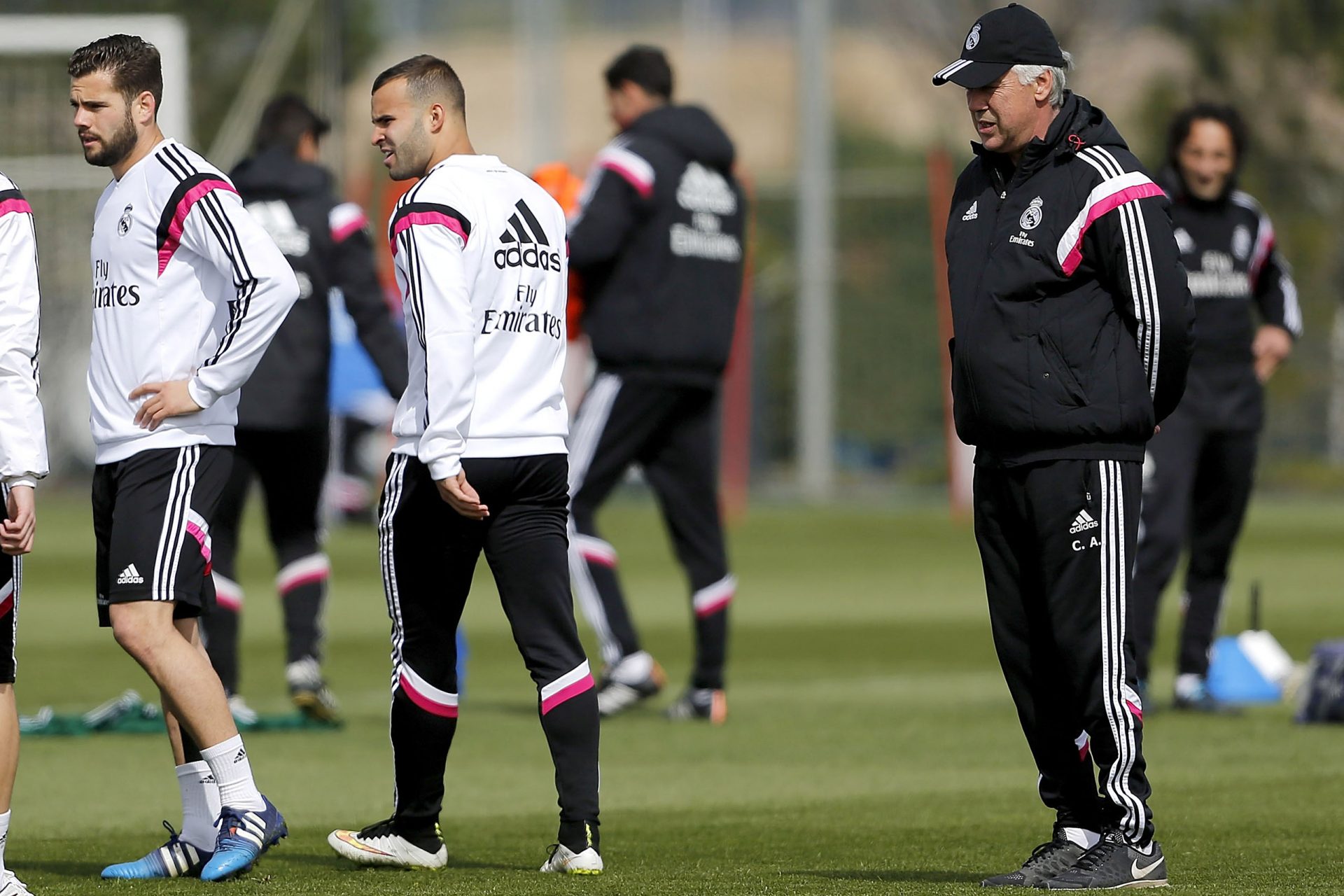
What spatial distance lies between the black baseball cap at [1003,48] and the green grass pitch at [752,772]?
193 centimetres

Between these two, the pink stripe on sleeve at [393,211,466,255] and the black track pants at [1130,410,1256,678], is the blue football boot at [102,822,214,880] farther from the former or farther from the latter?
the black track pants at [1130,410,1256,678]

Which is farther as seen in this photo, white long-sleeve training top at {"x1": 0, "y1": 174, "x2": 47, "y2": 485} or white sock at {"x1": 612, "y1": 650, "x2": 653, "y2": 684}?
white sock at {"x1": 612, "y1": 650, "x2": 653, "y2": 684}

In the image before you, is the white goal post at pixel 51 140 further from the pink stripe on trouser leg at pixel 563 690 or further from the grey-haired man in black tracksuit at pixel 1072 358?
the grey-haired man in black tracksuit at pixel 1072 358

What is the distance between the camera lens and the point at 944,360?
25078 millimetres

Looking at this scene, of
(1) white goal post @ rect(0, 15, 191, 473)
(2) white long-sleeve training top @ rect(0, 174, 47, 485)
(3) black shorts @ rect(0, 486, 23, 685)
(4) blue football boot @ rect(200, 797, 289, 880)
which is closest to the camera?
(2) white long-sleeve training top @ rect(0, 174, 47, 485)

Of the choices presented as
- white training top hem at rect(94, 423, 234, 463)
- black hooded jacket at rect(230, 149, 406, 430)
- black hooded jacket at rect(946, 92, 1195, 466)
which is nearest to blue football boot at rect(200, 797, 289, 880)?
white training top hem at rect(94, 423, 234, 463)

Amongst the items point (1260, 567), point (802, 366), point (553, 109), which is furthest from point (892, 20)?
point (1260, 567)

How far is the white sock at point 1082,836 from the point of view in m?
5.35

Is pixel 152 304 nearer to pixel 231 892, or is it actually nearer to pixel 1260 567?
pixel 231 892

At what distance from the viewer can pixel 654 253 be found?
9.10 meters

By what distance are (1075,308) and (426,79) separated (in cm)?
176

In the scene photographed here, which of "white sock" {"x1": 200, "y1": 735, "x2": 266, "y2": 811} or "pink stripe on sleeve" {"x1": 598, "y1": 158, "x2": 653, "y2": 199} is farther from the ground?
"pink stripe on sleeve" {"x1": 598, "y1": 158, "x2": 653, "y2": 199}

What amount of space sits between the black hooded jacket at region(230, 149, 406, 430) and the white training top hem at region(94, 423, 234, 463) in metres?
3.08

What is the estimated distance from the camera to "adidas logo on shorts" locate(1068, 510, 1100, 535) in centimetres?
517
